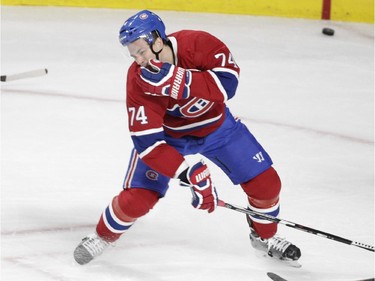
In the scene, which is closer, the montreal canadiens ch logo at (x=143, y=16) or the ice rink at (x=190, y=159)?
the montreal canadiens ch logo at (x=143, y=16)

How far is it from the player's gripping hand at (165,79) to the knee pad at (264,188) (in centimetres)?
47

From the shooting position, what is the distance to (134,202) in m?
3.49

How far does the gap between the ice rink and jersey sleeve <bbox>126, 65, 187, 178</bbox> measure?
0.42 metres

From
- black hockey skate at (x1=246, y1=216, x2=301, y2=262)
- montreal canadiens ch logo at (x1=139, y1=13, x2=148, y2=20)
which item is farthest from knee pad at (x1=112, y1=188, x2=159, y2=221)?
Answer: montreal canadiens ch logo at (x1=139, y1=13, x2=148, y2=20)

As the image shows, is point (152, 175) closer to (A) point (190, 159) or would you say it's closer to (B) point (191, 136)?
(B) point (191, 136)

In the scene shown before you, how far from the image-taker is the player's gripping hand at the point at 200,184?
3.33m

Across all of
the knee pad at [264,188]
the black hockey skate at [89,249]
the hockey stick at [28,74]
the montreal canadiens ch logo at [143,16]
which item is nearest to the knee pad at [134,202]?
the black hockey skate at [89,249]

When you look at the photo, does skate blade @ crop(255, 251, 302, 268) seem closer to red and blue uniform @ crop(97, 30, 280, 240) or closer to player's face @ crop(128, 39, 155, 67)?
red and blue uniform @ crop(97, 30, 280, 240)

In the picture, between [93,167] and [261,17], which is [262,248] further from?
[261,17]

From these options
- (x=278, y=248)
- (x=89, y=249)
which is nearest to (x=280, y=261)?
(x=278, y=248)

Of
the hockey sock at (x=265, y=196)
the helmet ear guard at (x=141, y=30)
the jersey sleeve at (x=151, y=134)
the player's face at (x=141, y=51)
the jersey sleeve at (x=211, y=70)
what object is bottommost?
the hockey sock at (x=265, y=196)

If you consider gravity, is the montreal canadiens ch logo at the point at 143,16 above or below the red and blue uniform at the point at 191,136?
above

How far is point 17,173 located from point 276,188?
52.2 inches

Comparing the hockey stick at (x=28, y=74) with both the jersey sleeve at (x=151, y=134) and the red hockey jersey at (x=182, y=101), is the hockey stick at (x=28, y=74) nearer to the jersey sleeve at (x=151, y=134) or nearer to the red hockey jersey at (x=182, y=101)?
the red hockey jersey at (x=182, y=101)
